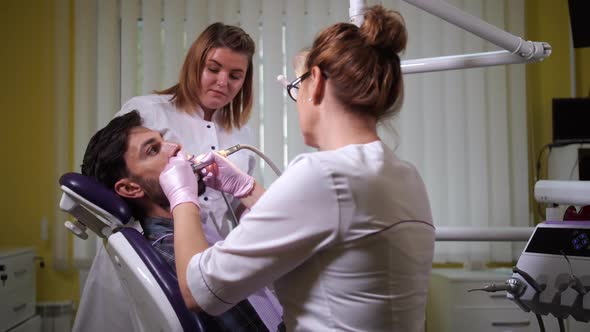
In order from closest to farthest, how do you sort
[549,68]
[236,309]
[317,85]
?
[317,85] → [236,309] → [549,68]

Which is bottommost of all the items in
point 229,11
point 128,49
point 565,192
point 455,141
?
point 565,192

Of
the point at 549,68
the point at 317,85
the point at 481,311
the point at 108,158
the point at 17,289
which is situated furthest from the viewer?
the point at 549,68

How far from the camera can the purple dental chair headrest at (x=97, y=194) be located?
3.74ft

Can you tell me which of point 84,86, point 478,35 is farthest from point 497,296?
point 84,86

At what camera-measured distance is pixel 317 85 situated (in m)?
0.89

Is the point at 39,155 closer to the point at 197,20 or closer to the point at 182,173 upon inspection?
the point at 197,20

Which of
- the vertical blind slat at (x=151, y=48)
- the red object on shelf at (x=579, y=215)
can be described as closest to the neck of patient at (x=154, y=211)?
the red object on shelf at (x=579, y=215)

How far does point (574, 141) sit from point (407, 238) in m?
2.13

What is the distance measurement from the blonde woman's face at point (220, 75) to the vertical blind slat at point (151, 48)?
1.30 meters

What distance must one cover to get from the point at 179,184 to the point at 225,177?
1.11 ft

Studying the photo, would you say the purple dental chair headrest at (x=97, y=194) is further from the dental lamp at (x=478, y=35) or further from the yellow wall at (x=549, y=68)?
→ the yellow wall at (x=549, y=68)

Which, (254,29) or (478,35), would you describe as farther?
(254,29)

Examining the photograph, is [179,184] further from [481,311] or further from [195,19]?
[195,19]

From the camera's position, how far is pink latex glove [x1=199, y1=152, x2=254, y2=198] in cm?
133
